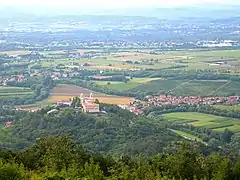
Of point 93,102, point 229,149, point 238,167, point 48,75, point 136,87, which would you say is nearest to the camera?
point 238,167

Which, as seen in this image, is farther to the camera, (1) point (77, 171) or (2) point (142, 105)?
(2) point (142, 105)

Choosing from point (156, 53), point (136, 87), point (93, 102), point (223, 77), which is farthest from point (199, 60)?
point (93, 102)

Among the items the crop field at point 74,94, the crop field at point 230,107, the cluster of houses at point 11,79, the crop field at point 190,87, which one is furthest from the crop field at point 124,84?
the crop field at point 230,107

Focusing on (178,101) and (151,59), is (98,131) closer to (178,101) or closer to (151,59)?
(178,101)

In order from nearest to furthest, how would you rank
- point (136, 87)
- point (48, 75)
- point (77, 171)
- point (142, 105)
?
1. point (77, 171)
2. point (142, 105)
3. point (136, 87)
4. point (48, 75)

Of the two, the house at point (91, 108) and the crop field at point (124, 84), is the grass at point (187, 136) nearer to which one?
the house at point (91, 108)

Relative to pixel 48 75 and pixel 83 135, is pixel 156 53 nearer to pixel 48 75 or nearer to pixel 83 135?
pixel 48 75
